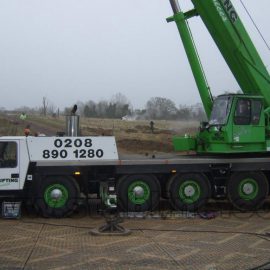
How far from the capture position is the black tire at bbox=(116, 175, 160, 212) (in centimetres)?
1404

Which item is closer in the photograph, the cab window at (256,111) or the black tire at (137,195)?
the black tire at (137,195)

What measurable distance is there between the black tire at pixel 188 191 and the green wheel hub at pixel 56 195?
2735 mm

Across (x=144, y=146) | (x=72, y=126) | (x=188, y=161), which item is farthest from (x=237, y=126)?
(x=144, y=146)

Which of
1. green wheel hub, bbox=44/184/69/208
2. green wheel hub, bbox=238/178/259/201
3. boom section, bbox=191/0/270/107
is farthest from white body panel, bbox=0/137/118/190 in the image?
boom section, bbox=191/0/270/107

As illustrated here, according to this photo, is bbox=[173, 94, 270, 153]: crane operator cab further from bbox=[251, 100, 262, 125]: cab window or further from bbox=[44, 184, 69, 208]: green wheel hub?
bbox=[44, 184, 69, 208]: green wheel hub

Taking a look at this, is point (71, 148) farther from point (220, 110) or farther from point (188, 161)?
point (220, 110)

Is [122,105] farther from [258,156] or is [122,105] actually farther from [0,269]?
[0,269]

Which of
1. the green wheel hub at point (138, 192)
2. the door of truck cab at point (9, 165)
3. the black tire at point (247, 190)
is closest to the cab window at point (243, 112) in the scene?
the black tire at point (247, 190)

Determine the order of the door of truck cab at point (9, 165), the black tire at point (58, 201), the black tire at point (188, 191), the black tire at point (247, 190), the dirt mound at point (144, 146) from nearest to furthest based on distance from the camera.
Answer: the door of truck cab at point (9, 165), the black tire at point (58, 201), the black tire at point (188, 191), the black tire at point (247, 190), the dirt mound at point (144, 146)

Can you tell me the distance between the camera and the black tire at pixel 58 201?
13.6 m

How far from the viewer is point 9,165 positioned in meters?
13.3

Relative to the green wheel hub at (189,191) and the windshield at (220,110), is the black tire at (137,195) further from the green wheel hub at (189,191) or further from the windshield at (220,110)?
the windshield at (220,110)

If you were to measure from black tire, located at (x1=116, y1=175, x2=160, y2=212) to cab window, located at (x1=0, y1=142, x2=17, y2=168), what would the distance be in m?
2.69

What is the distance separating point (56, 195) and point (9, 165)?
1356 mm
